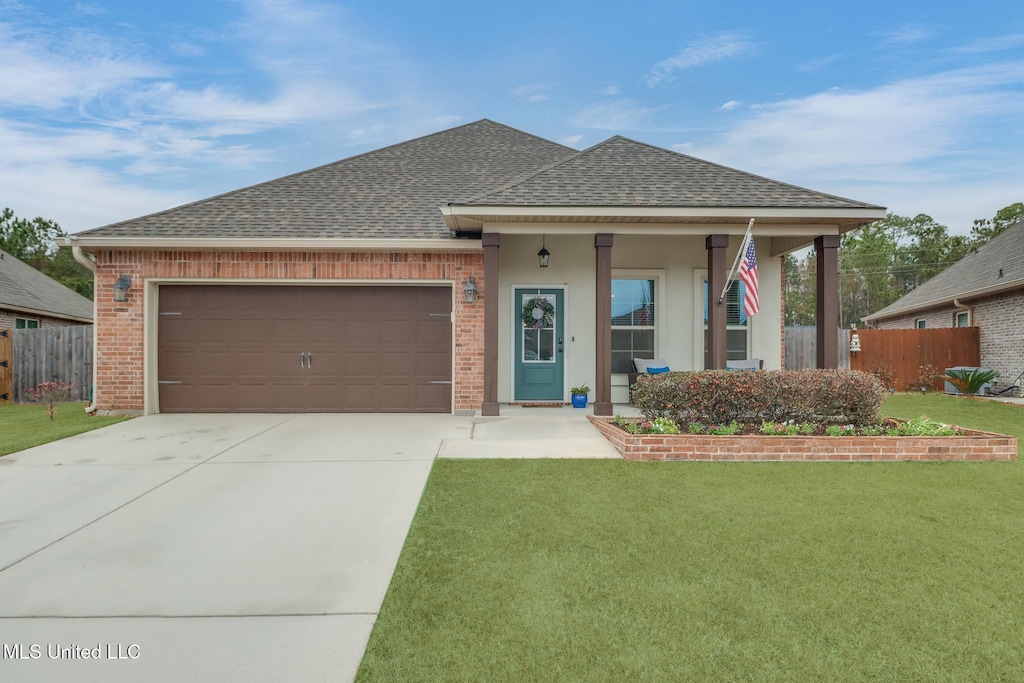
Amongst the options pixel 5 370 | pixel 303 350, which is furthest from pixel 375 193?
pixel 5 370

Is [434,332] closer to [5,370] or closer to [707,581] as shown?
[707,581]

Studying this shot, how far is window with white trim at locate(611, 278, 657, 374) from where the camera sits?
1022 cm

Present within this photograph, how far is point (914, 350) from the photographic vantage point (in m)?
15.1

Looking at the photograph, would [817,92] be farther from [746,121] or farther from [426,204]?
[426,204]

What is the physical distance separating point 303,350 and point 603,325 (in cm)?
495

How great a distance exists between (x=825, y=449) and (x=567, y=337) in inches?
191

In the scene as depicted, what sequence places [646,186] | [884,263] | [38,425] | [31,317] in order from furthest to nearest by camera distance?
[884,263]
[31,317]
[646,186]
[38,425]

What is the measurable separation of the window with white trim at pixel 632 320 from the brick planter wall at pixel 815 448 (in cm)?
420

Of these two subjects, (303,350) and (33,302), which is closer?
(303,350)

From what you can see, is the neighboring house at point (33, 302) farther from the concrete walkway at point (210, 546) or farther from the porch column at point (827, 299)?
the porch column at point (827, 299)

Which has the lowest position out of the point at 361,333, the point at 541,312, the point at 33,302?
the point at 361,333

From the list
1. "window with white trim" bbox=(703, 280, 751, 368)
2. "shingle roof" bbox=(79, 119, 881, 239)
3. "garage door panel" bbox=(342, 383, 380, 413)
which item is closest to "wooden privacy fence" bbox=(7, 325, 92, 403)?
"shingle roof" bbox=(79, 119, 881, 239)

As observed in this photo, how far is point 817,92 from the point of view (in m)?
16.3
